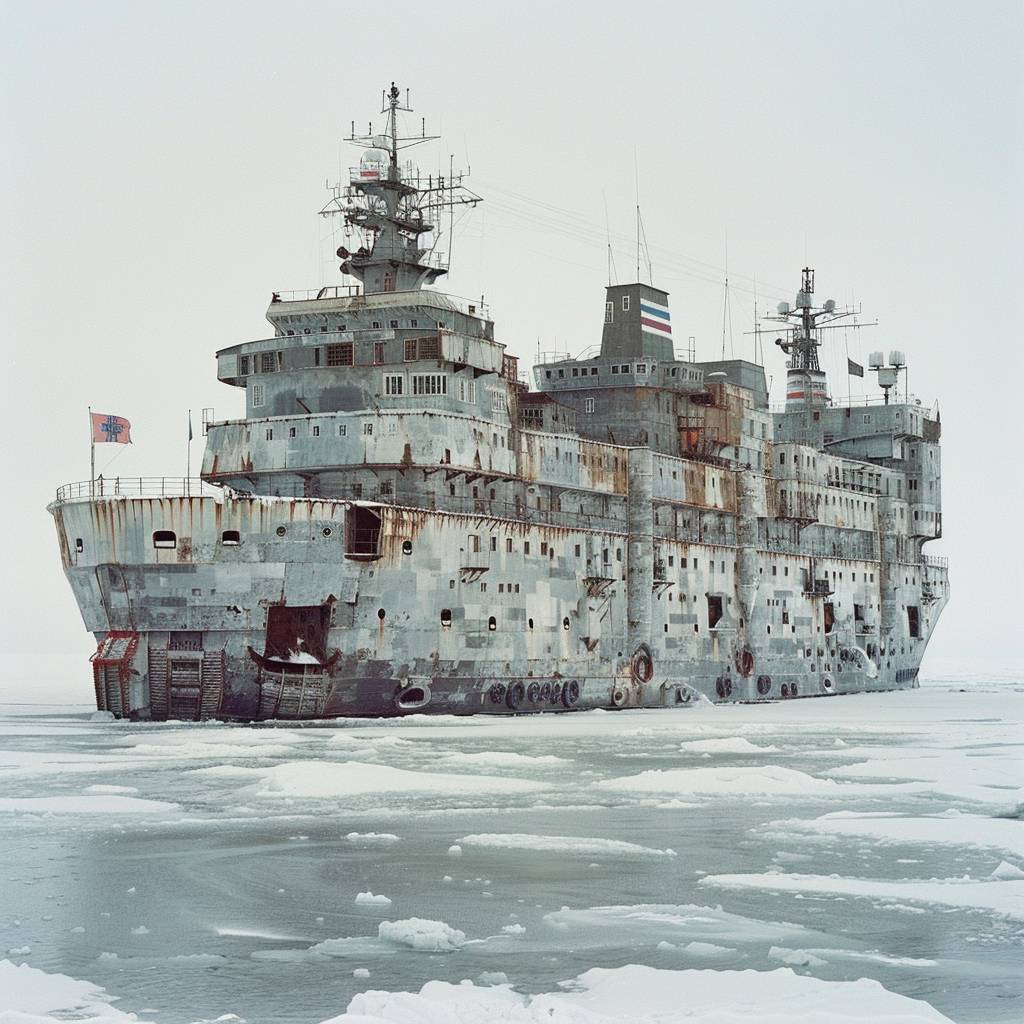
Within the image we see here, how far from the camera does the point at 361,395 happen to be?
50250 mm

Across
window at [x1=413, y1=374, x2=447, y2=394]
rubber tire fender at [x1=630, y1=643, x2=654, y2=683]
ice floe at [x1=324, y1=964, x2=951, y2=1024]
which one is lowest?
ice floe at [x1=324, y1=964, x2=951, y2=1024]

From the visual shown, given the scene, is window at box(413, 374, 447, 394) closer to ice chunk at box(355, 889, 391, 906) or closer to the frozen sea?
the frozen sea

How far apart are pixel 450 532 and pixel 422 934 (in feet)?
101

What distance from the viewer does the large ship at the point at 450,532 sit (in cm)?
4434

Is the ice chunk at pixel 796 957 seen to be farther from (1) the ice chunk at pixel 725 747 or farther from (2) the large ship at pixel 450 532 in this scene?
(2) the large ship at pixel 450 532

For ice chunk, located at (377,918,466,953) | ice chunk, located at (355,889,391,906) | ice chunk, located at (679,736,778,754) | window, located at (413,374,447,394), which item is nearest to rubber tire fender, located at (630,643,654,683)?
window, located at (413,374,447,394)

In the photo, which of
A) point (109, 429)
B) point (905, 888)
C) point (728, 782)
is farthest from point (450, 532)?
point (905, 888)

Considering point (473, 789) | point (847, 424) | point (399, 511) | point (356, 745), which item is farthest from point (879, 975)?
point (847, 424)

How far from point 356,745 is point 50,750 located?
7.46 meters

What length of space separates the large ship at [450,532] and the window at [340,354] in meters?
0.10

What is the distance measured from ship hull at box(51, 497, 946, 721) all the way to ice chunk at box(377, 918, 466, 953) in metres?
26.7

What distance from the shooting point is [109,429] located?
44688 millimetres

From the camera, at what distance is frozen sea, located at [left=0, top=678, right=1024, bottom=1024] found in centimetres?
1554

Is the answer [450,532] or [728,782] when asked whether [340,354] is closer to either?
[450,532]
